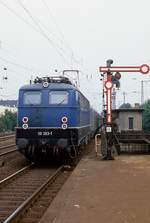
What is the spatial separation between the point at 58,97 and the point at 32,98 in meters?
1.00

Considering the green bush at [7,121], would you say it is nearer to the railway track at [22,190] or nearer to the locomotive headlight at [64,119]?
the locomotive headlight at [64,119]

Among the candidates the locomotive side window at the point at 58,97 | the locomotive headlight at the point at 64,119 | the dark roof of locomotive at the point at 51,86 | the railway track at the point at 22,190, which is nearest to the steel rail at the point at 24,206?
the railway track at the point at 22,190

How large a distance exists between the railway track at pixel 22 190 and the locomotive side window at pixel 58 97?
2417 mm

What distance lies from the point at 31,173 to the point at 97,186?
17.4 feet

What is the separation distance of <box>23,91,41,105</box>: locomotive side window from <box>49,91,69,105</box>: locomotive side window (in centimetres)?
47

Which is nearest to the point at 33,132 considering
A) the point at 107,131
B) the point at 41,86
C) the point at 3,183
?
the point at 41,86

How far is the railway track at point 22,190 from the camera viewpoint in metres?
9.82

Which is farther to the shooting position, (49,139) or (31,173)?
(49,139)

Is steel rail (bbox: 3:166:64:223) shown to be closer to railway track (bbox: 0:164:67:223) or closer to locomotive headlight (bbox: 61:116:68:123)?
railway track (bbox: 0:164:67:223)

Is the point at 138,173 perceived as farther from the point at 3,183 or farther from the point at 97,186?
the point at 3,183

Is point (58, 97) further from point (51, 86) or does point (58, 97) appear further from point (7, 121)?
point (7, 121)

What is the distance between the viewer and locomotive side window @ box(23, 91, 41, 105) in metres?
18.8

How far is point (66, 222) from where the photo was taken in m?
8.05

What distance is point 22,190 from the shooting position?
13125 millimetres
